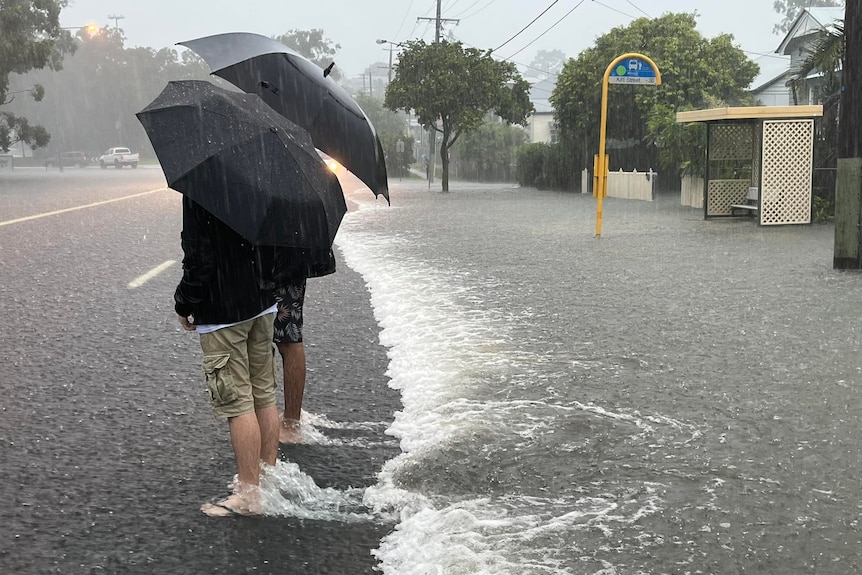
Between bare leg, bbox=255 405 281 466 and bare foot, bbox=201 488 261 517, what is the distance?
0.27 meters

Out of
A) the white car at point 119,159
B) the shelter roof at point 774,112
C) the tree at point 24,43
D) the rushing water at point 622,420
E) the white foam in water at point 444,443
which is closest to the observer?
the white foam in water at point 444,443

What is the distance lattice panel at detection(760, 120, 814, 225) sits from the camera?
58.7 feet

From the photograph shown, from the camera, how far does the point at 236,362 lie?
3.81 meters

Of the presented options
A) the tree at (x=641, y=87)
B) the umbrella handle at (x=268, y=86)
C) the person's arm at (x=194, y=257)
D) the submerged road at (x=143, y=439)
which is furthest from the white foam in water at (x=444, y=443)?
the tree at (x=641, y=87)

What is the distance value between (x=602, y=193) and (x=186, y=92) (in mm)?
12733

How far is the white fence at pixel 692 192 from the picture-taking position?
2520 cm

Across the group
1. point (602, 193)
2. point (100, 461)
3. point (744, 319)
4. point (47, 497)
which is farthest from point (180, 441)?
point (602, 193)

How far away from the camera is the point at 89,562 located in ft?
11.0

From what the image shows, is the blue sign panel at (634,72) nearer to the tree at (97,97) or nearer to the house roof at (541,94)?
the house roof at (541,94)

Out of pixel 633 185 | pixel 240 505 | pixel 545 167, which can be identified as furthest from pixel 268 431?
pixel 545 167

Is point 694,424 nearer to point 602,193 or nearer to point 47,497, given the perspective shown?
point 47,497

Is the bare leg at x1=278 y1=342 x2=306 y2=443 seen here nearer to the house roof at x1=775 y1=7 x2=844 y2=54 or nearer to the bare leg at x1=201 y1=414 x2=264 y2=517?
the bare leg at x1=201 y1=414 x2=264 y2=517

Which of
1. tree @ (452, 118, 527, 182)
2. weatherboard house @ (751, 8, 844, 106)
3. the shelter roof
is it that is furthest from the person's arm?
tree @ (452, 118, 527, 182)

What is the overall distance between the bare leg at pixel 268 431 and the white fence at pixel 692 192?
2244cm
